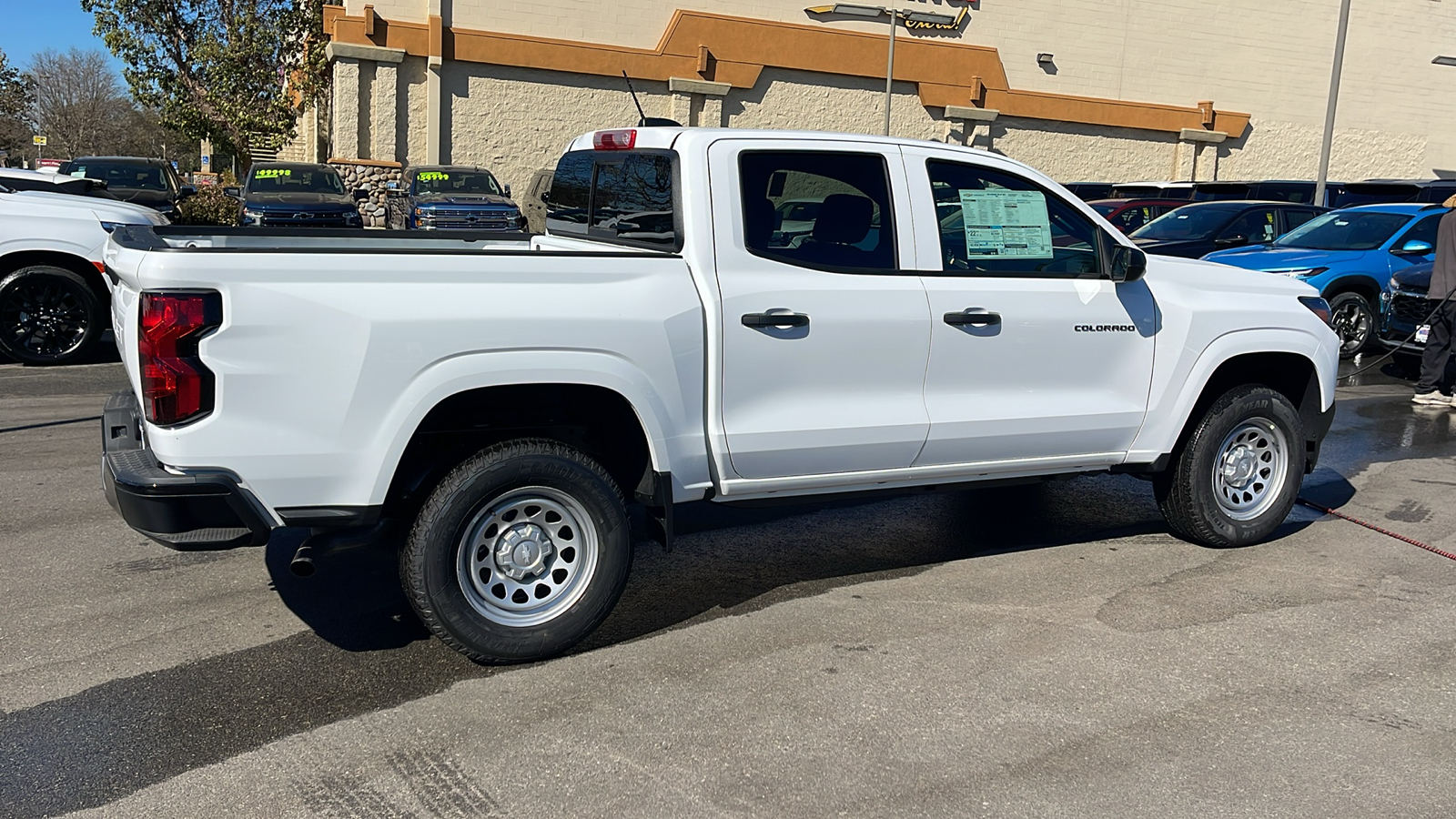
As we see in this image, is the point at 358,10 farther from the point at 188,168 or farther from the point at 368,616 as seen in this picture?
the point at 188,168

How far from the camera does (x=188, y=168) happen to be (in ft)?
261

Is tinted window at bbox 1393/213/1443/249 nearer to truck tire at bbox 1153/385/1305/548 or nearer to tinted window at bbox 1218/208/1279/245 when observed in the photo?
tinted window at bbox 1218/208/1279/245

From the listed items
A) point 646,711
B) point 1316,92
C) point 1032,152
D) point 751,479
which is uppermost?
point 1316,92

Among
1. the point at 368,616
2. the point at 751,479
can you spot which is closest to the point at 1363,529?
the point at 751,479

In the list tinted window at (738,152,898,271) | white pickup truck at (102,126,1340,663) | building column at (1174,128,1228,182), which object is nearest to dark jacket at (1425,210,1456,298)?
white pickup truck at (102,126,1340,663)

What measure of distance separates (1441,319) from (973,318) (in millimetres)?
7606

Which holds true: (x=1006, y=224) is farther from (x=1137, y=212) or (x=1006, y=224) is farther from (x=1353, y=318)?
(x=1137, y=212)

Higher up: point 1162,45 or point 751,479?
point 1162,45

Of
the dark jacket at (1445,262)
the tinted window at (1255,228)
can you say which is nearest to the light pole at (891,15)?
the tinted window at (1255,228)

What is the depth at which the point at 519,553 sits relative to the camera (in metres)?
4.43

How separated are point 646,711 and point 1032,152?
3763 cm

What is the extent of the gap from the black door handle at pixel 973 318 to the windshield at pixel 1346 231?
9.79 metres

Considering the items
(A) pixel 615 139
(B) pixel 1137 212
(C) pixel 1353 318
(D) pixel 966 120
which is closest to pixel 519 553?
(A) pixel 615 139

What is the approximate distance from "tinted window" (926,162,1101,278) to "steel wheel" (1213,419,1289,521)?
131cm
